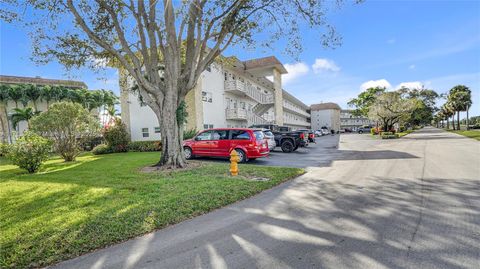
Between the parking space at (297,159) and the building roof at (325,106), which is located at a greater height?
the building roof at (325,106)

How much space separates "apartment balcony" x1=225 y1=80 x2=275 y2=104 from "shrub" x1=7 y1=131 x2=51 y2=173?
666 inches

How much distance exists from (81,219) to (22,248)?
0.92 metres

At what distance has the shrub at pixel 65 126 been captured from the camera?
40.7 ft

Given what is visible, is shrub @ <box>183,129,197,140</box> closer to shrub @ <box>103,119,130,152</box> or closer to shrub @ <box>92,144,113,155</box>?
shrub @ <box>103,119,130,152</box>

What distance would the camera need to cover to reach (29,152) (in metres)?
9.19

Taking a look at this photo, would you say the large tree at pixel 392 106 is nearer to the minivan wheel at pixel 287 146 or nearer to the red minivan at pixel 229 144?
the minivan wheel at pixel 287 146

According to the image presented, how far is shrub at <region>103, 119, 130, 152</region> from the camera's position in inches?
744

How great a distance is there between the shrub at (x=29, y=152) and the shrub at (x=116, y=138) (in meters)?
9.36

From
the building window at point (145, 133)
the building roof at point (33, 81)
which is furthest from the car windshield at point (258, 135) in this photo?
the building roof at point (33, 81)

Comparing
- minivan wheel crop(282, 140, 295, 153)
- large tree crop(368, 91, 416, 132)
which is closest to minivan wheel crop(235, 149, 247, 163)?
minivan wheel crop(282, 140, 295, 153)

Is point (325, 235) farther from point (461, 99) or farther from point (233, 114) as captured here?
point (461, 99)

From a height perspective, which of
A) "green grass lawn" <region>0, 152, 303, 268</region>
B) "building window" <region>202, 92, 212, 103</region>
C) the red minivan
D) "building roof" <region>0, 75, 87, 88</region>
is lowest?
"green grass lawn" <region>0, 152, 303, 268</region>

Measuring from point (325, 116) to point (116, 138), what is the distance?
69.1m

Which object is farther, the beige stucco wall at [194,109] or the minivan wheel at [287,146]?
the beige stucco wall at [194,109]
